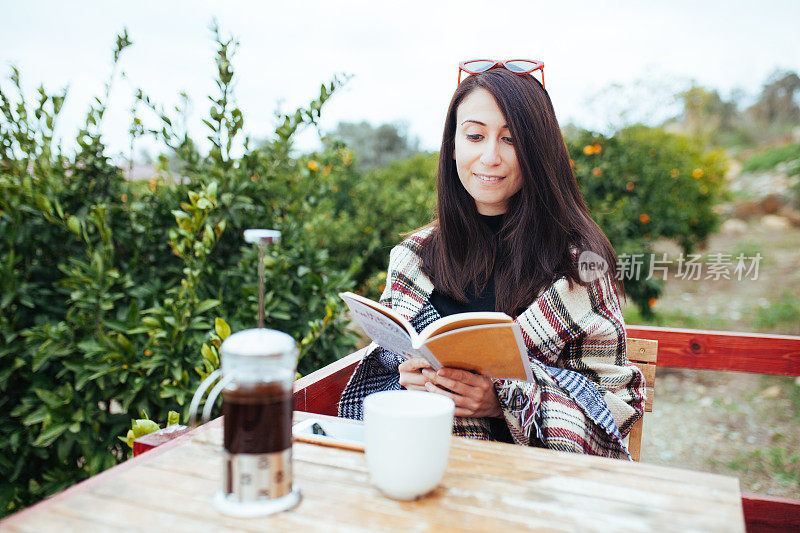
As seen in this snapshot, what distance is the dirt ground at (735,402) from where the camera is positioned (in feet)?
11.1

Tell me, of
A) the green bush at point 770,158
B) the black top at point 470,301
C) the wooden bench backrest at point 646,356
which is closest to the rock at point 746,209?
the green bush at point 770,158

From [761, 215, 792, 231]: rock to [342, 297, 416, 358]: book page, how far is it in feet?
27.5

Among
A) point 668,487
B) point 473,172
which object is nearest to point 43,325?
point 473,172

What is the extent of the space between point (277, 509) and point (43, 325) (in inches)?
64.4

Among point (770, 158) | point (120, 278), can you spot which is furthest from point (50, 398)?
point (770, 158)

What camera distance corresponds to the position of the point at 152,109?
2.07 m

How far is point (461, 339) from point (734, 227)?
840 centimetres

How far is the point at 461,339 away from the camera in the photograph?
3.44 ft

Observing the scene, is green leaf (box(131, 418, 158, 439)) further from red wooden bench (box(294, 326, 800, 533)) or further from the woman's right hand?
the woman's right hand

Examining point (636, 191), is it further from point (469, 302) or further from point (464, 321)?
point (464, 321)

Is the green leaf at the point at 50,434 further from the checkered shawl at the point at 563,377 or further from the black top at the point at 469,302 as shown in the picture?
the black top at the point at 469,302

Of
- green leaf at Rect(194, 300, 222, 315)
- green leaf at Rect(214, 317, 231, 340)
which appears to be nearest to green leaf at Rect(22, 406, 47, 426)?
green leaf at Rect(194, 300, 222, 315)

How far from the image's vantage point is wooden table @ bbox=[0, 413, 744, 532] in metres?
0.72

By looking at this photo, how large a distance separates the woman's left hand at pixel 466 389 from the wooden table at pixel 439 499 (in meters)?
0.36
